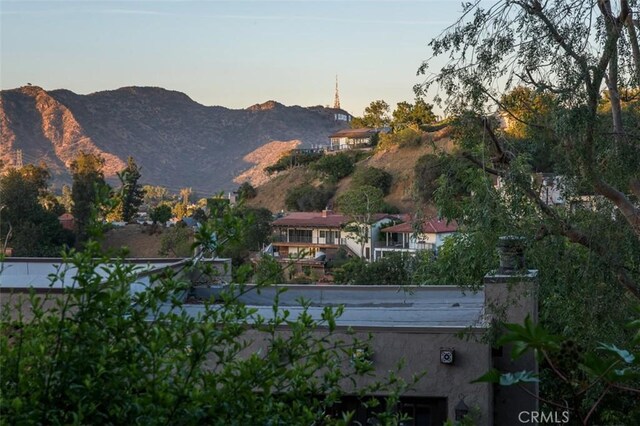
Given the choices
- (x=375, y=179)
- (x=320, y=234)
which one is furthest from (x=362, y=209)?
(x=375, y=179)

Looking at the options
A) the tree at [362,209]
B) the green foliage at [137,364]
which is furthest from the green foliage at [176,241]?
the green foliage at [137,364]

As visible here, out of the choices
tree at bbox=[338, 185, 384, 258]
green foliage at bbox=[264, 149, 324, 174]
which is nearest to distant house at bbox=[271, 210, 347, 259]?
tree at bbox=[338, 185, 384, 258]

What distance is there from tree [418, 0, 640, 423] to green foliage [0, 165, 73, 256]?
27.6 m

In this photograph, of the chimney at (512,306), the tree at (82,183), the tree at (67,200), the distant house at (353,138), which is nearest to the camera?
the chimney at (512,306)

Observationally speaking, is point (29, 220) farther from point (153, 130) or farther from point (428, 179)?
point (153, 130)

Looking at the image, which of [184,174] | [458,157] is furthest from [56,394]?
[184,174]

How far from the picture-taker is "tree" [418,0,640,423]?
6.62 metres

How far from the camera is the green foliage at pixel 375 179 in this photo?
4797 cm

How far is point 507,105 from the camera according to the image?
23.7 ft

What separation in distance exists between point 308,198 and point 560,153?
44056mm

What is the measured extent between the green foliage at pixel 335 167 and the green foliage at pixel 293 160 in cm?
734

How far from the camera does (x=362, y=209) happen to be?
39156 mm

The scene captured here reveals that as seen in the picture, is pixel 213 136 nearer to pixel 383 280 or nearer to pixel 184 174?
pixel 184 174

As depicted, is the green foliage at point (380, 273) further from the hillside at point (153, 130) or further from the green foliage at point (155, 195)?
the hillside at point (153, 130)
